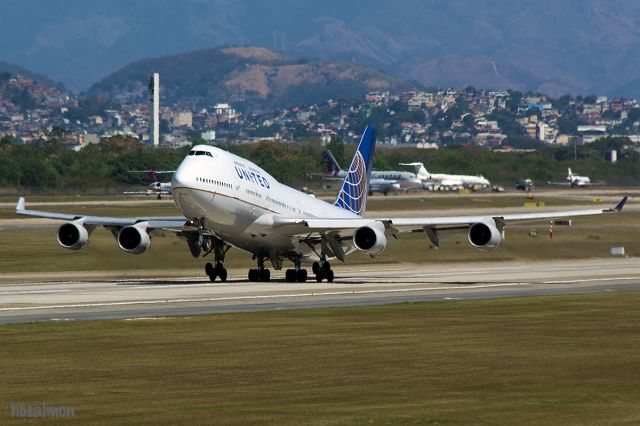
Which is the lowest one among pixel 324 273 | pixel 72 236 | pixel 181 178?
pixel 324 273

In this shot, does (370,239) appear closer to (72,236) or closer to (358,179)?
(358,179)

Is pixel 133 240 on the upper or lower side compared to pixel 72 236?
lower

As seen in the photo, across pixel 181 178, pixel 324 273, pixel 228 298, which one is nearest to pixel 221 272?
pixel 324 273

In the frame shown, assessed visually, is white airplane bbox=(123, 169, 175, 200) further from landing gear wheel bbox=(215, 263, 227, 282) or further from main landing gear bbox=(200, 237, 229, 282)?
landing gear wheel bbox=(215, 263, 227, 282)

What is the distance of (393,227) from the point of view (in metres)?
62.4

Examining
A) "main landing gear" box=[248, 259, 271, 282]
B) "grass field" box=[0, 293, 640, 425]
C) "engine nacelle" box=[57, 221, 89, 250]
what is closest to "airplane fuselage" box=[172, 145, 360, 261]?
"main landing gear" box=[248, 259, 271, 282]

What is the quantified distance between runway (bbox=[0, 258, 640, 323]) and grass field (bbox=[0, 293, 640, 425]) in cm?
419

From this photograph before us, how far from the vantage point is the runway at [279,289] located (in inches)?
1876

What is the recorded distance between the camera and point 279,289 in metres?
58.1

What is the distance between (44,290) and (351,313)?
53.6ft

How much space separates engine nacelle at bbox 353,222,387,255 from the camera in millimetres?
59684

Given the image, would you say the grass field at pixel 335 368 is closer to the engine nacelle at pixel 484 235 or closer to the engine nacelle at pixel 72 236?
the engine nacelle at pixel 484 235

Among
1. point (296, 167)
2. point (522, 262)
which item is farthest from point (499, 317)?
point (296, 167)

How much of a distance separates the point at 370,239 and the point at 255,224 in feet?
15.8
